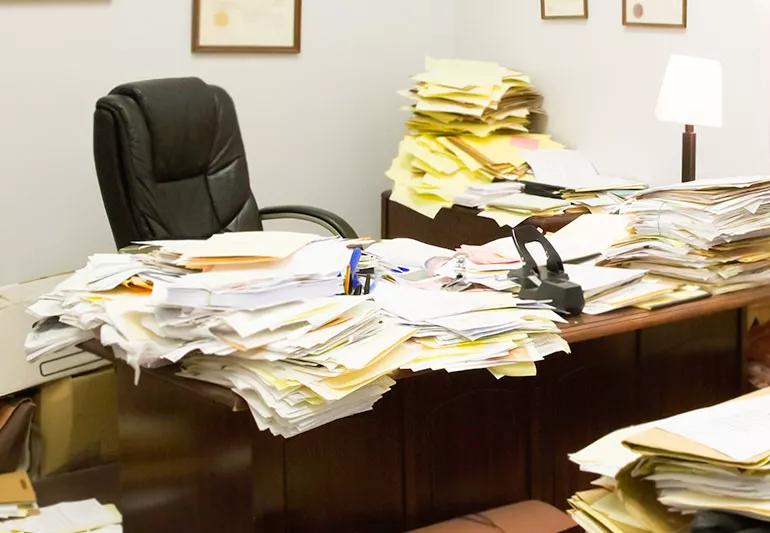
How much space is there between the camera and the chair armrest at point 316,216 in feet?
10.7

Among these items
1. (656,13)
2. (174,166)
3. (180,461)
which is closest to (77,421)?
(174,166)

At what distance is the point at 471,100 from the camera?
3672 mm

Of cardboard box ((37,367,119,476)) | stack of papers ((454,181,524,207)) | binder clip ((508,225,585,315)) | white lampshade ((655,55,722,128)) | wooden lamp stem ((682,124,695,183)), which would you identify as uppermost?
white lampshade ((655,55,722,128))

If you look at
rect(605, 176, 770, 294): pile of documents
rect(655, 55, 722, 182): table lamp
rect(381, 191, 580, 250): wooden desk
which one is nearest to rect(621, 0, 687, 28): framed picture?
rect(655, 55, 722, 182): table lamp

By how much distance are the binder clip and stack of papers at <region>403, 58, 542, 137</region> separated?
1.47 m

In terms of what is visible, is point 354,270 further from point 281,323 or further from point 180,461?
point 180,461

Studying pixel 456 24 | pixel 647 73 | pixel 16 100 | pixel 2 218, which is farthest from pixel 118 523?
pixel 456 24

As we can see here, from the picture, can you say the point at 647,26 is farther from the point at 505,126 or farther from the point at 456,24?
the point at 456,24

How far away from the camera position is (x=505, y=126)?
3.74 meters

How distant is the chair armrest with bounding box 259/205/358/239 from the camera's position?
3.27 metres

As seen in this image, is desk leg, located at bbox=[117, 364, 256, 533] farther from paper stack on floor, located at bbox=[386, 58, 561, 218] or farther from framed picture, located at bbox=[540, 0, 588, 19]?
framed picture, located at bbox=[540, 0, 588, 19]

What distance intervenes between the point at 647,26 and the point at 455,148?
731mm

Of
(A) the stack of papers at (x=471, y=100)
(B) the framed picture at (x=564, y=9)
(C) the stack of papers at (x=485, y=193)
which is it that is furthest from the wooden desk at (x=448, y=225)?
(B) the framed picture at (x=564, y=9)

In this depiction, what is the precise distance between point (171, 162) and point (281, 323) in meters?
1.49
